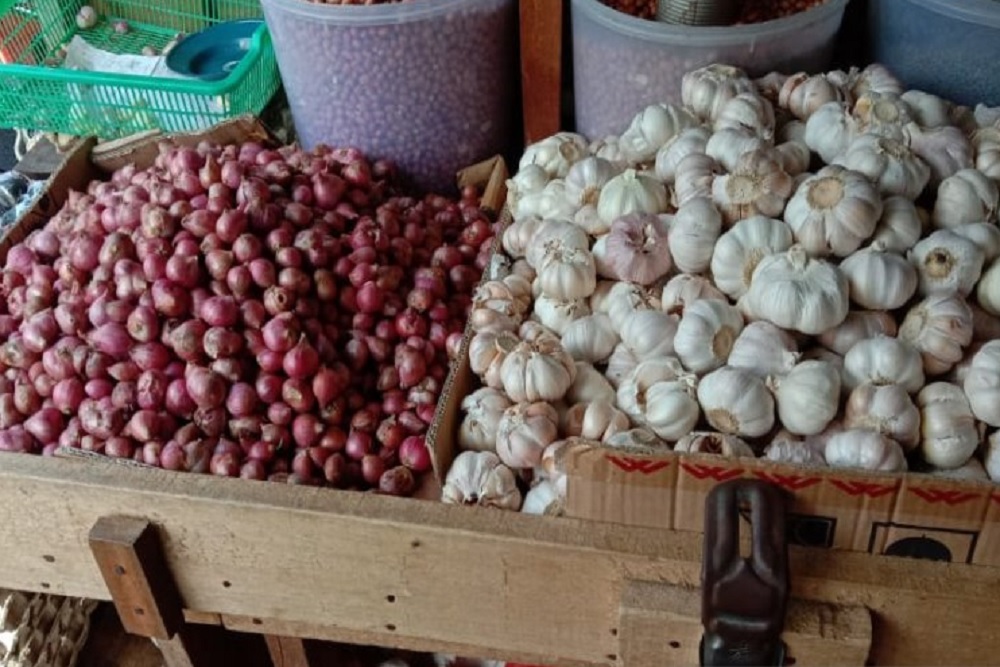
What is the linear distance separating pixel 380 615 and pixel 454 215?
0.69 metres

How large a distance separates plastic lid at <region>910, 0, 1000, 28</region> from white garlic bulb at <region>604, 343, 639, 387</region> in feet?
2.14

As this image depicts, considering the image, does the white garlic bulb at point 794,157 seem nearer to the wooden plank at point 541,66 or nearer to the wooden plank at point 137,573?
the wooden plank at point 541,66

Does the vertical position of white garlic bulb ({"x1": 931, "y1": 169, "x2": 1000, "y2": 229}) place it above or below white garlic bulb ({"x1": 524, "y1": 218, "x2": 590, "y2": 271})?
above

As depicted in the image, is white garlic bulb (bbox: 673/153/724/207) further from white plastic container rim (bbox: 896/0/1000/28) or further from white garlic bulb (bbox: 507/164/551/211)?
white plastic container rim (bbox: 896/0/1000/28)

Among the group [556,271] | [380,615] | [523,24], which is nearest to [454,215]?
[523,24]

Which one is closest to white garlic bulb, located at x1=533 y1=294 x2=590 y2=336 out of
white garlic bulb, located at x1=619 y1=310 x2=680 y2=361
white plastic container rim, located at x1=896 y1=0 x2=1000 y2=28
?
white garlic bulb, located at x1=619 y1=310 x2=680 y2=361

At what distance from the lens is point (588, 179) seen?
121 centimetres

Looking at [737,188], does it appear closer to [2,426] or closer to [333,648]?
[333,648]

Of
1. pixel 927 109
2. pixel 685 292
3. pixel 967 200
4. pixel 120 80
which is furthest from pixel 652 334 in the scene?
pixel 120 80

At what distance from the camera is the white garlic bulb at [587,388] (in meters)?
1.05

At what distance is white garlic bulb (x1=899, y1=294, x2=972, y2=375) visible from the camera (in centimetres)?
92

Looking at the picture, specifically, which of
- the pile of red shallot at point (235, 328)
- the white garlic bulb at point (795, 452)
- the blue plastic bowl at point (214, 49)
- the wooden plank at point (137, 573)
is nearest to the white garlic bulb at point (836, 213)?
the white garlic bulb at point (795, 452)

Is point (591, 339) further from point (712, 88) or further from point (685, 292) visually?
point (712, 88)

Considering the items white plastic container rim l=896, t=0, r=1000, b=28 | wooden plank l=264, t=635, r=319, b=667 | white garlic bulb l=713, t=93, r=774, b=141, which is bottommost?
wooden plank l=264, t=635, r=319, b=667
